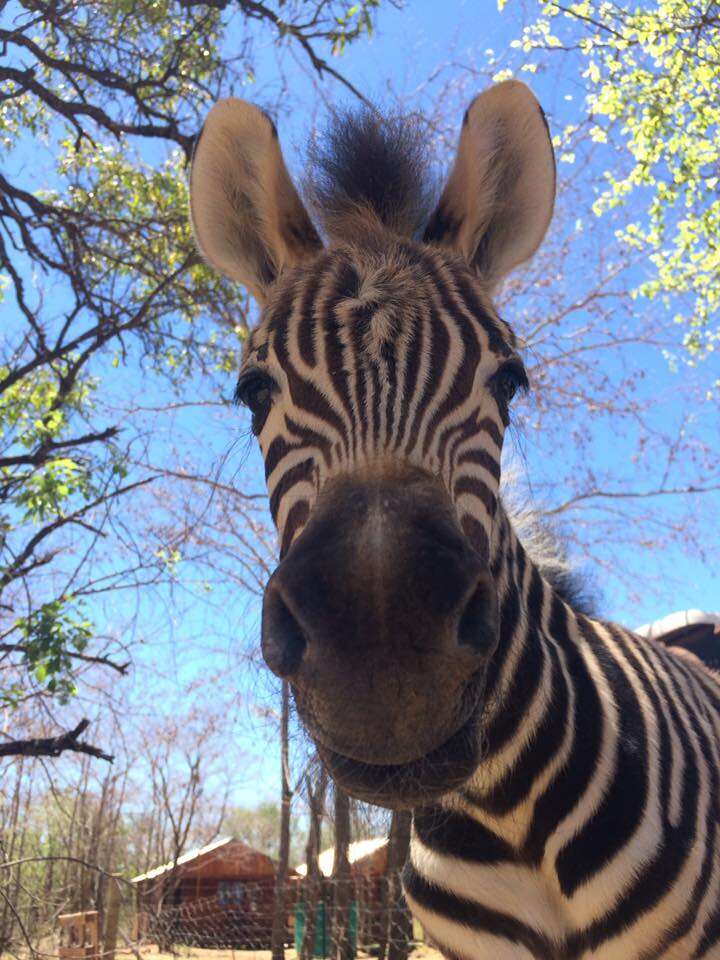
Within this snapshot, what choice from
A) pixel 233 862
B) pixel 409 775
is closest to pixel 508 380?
pixel 409 775

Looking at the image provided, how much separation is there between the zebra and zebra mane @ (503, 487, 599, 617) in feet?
1.69

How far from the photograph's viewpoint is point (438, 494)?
1784 millimetres

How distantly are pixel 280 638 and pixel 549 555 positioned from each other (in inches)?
87.5

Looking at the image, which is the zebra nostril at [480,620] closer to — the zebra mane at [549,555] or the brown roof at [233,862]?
the zebra mane at [549,555]

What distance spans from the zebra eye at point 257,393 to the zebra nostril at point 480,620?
1032 millimetres

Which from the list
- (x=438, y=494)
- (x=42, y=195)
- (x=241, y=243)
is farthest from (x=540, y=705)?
(x=42, y=195)

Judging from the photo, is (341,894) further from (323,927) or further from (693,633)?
(693,633)

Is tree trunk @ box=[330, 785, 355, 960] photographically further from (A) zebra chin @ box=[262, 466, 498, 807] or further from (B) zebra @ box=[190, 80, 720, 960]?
(A) zebra chin @ box=[262, 466, 498, 807]

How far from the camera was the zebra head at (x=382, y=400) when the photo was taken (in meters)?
1.53

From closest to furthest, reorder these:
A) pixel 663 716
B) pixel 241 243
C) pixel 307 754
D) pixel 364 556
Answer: pixel 364 556
pixel 307 754
pixel 663 716
pixel 241 243

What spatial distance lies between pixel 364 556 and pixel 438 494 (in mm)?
312

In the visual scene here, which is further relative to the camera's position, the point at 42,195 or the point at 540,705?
the point at 42,195

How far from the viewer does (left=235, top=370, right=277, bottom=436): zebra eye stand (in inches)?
94.0

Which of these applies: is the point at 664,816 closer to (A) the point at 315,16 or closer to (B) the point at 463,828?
(B) the point at 463,828
